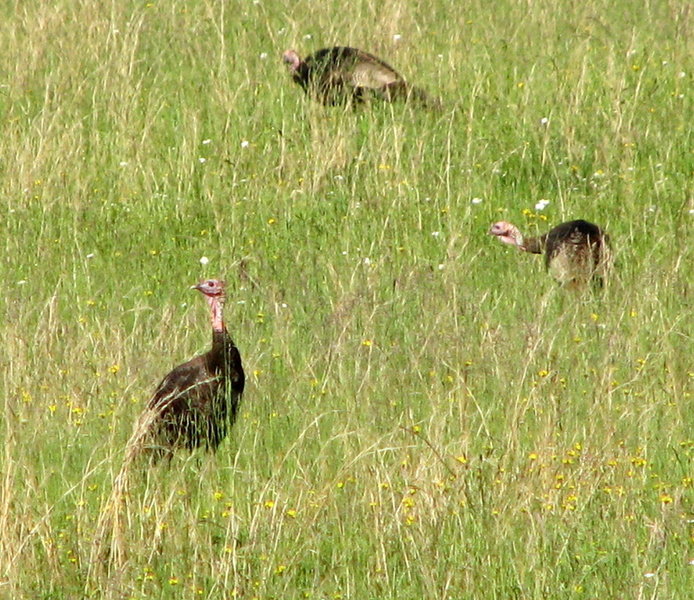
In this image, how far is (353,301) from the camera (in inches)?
280

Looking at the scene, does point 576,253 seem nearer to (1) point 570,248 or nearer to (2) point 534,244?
(1) point 570,248

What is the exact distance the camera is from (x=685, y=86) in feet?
33.9

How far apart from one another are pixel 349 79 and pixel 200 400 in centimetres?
455

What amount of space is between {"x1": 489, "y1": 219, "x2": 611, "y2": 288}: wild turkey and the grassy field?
0.45 ft

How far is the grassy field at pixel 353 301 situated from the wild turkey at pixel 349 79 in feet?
0.51

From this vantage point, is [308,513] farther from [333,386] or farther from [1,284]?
[1,284]

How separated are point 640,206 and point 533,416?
10.7 ft

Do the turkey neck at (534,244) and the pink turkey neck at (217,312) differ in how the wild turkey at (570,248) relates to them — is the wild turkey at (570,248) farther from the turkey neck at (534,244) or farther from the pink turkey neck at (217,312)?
the pink turkey neck at (217,312)

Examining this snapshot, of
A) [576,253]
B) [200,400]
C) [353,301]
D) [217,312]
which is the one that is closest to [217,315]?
[217,312]

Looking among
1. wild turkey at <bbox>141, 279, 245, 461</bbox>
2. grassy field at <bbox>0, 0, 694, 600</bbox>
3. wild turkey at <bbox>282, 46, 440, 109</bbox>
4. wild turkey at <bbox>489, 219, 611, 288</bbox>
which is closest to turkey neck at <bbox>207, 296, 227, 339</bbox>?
wild turkey at <bbox>141, 279, 245, 461</bbox>

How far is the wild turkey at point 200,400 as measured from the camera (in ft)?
19.4

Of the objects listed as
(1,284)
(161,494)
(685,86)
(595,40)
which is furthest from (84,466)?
(595,40)

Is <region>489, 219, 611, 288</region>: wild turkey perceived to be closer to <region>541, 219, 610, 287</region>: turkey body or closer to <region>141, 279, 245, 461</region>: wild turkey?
<region>541, 219, 610, 287</region>: turkey body

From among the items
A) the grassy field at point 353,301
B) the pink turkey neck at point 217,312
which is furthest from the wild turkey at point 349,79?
the pink turkey neck at point 217,312
